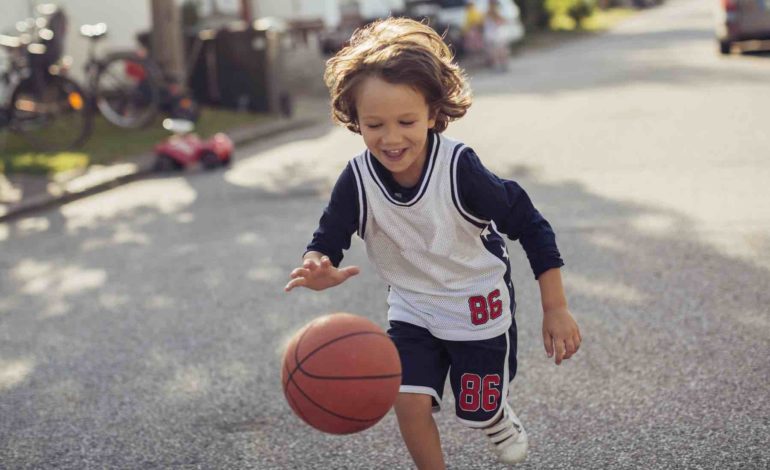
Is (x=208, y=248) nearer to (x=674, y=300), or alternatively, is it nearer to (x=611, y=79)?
(x=674, y=300)

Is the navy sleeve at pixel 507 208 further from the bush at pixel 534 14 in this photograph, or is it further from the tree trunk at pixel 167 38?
the bush at pixel 534 14

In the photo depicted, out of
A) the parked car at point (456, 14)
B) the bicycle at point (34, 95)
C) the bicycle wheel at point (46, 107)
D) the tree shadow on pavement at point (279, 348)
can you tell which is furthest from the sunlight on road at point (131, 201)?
the parked car at point (456, 14)

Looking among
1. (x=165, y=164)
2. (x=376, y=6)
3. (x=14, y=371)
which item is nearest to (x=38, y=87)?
(x=165, y=164)

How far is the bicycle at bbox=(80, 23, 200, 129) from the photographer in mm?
13430

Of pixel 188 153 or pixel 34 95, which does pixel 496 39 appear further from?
pixel 34 95

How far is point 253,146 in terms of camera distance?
1366cm

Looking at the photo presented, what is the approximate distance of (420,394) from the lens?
3254 millimetres

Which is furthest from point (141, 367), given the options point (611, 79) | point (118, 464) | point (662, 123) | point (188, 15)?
point (188, 15)

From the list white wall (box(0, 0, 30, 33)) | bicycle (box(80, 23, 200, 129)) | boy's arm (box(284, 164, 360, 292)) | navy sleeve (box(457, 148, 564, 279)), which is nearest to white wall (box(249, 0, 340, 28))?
white wall (box(0, 0, 30, 33))

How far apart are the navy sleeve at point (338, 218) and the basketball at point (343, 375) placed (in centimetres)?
32

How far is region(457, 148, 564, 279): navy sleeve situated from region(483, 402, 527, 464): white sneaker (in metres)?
0.53

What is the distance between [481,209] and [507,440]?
78cm

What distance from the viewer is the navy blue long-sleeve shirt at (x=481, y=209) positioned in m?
3.24

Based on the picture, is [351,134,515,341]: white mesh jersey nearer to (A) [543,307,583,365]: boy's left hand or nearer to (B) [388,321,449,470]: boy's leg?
(B) [388,321,449,470]: boy's leg
